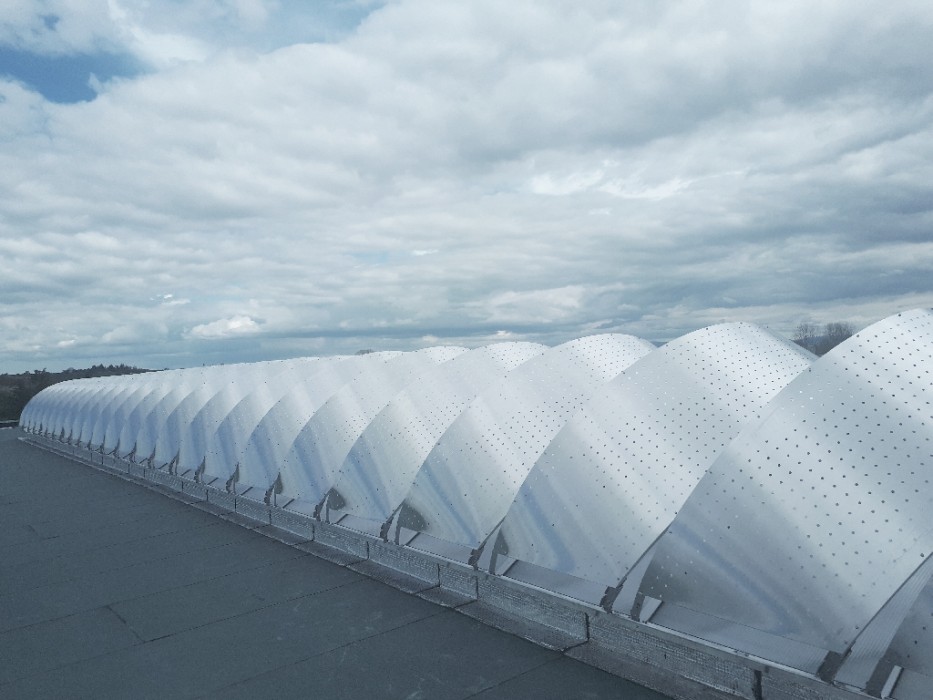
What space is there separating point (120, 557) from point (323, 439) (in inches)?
216

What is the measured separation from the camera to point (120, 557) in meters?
15.8

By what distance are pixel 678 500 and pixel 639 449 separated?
1.09 m

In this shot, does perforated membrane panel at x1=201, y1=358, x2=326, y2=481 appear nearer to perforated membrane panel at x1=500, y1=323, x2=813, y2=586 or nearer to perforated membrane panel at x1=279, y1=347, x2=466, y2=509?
perforated membrane panel at x1=279, y1=347, x2=466, y2=509

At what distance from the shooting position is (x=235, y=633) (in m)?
10.6

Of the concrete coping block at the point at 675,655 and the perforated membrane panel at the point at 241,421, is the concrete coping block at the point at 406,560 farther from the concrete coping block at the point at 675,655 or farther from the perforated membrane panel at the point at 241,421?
the perforated membrane panel at the point at 241,421

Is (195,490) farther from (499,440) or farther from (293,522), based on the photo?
(499,440)

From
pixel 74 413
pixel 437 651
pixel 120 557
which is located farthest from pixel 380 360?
pixel 74 413

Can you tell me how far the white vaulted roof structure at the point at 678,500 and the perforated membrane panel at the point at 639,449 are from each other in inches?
1.2

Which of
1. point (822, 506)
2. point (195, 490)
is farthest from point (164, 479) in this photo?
point (822, 506)

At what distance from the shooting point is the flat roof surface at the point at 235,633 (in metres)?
8.70

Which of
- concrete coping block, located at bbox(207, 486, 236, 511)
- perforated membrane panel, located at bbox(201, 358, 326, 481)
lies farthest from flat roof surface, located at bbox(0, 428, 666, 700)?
perforated membrane panel, located at bbox(201, 358, 326, 481)

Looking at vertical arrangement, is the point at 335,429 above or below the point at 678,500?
above

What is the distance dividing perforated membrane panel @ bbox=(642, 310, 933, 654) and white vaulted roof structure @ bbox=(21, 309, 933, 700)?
0.02 metres

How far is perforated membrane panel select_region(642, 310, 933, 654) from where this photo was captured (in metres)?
7.10
